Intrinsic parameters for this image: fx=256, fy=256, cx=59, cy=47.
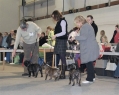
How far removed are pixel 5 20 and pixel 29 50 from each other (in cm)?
996

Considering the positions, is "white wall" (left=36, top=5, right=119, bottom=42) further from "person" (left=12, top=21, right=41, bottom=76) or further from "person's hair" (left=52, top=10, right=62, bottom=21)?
"person's hair" (left=52, top=10, right=62, bottom=21)

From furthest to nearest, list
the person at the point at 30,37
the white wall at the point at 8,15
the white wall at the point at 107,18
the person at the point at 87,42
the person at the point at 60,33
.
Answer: the white wall at the point at 8,15, the white wall at the point at 107,18, the person at the point at 30,37, the person at the point at 60,33, the person at the point at 87,42

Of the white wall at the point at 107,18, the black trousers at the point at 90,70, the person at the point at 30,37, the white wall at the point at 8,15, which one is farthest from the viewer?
the white wall at the point at 8,15

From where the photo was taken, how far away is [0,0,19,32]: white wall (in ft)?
49.8

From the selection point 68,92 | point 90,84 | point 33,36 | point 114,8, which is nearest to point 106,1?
point 114,8

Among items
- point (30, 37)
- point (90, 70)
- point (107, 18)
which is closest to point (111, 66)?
point (90, 70)

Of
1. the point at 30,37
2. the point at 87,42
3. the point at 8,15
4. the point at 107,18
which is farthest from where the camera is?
the point at 8,15

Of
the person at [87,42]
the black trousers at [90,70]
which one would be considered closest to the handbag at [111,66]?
the black trousers at [90,70]

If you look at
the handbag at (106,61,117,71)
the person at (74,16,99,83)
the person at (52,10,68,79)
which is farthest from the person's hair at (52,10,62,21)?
the handbag at (106,61,117,71)

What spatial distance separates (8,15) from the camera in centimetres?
1538

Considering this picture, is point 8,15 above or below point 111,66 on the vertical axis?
above

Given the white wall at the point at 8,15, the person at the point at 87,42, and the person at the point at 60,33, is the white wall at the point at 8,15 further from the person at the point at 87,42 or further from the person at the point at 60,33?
the person at the point at 87,42

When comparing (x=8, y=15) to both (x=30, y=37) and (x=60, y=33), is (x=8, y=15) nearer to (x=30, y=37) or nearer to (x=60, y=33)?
(x=30, y=37)

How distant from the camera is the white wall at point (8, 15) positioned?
15.2m
